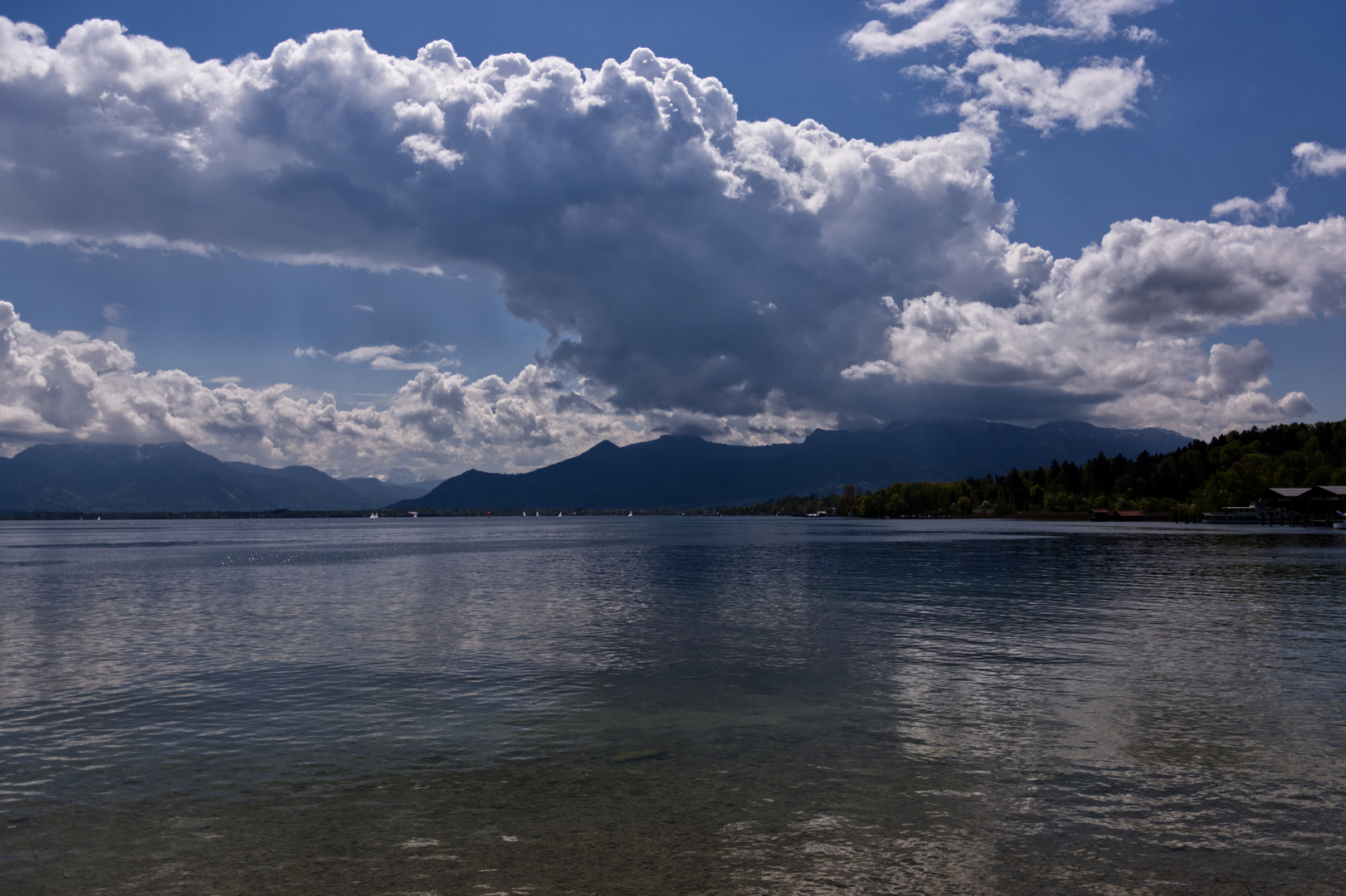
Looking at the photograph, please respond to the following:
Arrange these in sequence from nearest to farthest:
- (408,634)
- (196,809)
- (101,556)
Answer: (196,809)
(408,634)
(101,556)

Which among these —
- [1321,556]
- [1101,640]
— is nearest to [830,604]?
[1101,640]

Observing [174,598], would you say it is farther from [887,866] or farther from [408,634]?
[887,866]

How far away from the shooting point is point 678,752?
65.4 feet

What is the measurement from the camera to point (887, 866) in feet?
42.4

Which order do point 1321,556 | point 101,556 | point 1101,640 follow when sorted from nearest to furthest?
point 1101,640 → point 1321,556 → point 101,556

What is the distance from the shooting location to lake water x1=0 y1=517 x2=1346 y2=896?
13.1 metres

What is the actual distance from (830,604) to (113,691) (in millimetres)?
39615

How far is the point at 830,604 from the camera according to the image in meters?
53.3

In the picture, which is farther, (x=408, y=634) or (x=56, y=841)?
(x=408, y=634)

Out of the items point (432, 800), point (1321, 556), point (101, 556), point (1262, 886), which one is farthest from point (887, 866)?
point (101, 556)

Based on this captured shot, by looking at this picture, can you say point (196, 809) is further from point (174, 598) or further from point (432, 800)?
point (174, 598)

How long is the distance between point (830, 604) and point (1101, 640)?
18880mm

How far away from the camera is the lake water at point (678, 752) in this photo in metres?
13.1

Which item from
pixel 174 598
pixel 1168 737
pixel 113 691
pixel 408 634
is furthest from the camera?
pixel 174 598
